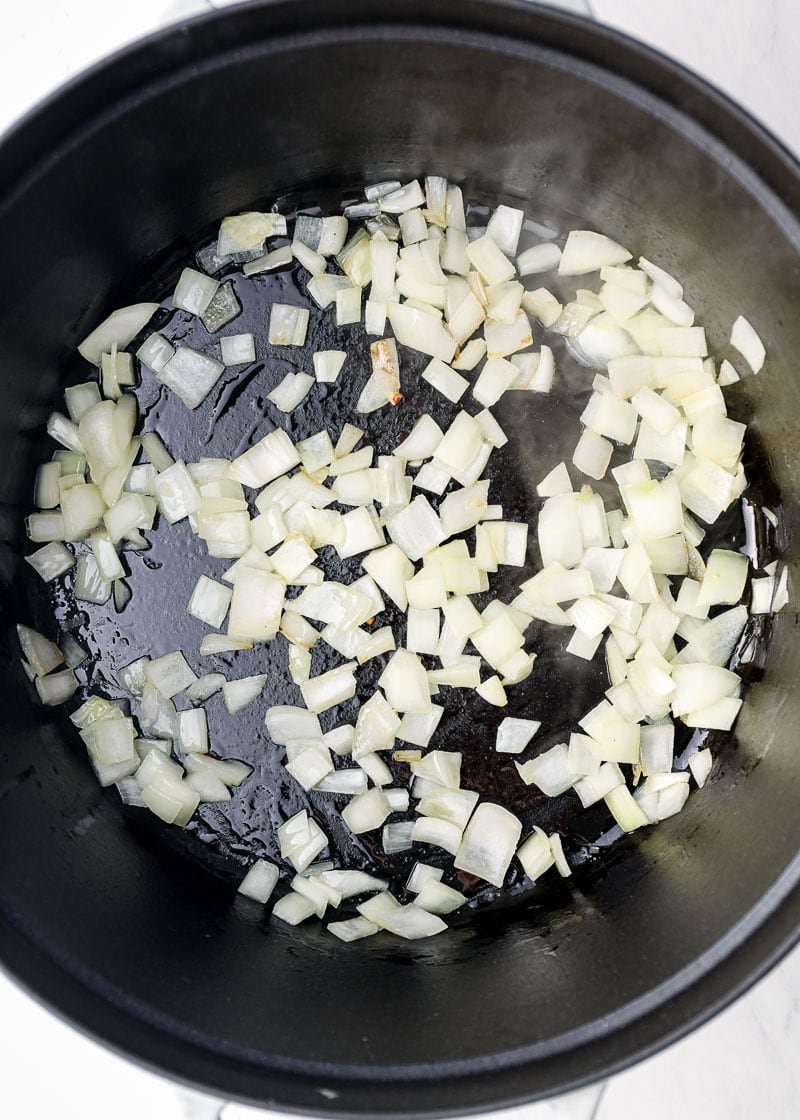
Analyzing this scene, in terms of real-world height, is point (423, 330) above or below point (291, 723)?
above

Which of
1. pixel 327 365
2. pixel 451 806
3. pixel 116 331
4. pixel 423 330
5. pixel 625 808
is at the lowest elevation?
pixel 451 806

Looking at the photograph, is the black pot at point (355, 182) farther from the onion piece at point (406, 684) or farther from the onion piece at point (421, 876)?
the onion piece at point (406, 684)

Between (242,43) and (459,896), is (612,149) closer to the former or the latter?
(242,43)

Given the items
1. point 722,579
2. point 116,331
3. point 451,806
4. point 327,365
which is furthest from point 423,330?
point 451,806

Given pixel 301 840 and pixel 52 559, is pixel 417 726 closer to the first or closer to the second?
pixel 301 840

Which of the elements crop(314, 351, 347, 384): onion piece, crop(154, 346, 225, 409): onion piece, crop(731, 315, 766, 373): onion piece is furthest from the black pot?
crop(314, 351, 347, 384): onion piece

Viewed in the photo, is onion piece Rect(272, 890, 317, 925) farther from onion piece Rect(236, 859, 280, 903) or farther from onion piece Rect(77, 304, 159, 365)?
onion piece Rect(77, 304, 159, 365)

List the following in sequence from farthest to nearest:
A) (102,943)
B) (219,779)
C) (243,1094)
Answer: (219,779)
(102,943)
(243,1094)

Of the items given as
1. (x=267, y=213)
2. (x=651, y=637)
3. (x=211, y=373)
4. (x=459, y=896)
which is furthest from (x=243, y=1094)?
(x=267, y=213)

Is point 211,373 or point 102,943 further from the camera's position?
point 211,373
